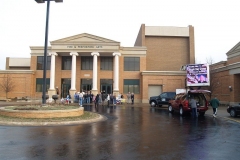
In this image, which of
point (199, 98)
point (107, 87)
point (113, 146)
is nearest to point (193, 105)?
point (199, 98)

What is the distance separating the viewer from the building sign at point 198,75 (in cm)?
2621

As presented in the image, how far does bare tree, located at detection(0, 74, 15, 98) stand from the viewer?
3783 cm

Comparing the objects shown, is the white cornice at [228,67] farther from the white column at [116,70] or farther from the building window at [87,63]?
the building window at [87,63]

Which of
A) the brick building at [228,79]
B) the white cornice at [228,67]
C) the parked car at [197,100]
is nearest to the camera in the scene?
the parked car at [197,100]

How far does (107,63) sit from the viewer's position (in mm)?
40562

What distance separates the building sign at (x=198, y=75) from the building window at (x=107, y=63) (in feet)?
54.5

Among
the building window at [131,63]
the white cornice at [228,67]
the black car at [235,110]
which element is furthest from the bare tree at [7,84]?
the black car at [235,110]

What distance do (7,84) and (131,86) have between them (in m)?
21.6

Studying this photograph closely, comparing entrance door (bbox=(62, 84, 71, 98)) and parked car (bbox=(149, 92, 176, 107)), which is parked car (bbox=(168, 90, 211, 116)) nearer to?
parked car (bbox=(149, 92, 176, 107))

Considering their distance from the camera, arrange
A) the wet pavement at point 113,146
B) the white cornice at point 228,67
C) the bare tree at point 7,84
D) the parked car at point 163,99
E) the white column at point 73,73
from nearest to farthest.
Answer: the wet pavement at point 113,146, the parked car at point 163,99, the white cornice at point 228,67, the white column at point 73,73, the bare tree at point 7,84

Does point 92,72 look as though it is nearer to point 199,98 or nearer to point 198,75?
point 198,75

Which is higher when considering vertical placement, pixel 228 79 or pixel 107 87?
pixel 228 79

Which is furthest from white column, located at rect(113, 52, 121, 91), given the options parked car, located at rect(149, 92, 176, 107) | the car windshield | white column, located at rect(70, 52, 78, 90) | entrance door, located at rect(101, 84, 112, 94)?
the car windshield

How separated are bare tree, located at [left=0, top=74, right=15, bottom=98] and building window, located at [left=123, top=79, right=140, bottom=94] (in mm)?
19793
